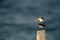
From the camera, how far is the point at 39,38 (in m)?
5.44

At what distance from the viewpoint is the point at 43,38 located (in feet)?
17.7

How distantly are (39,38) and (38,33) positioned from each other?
7.7 inches

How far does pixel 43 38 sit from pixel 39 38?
0.51 ft

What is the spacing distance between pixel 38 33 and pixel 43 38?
271mm

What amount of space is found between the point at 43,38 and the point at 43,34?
15cm

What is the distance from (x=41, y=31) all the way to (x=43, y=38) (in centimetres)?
28

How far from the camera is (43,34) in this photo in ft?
17.9

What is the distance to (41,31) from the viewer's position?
5449mm

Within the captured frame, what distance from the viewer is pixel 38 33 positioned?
5473 mm

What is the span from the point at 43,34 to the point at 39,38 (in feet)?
0.71
